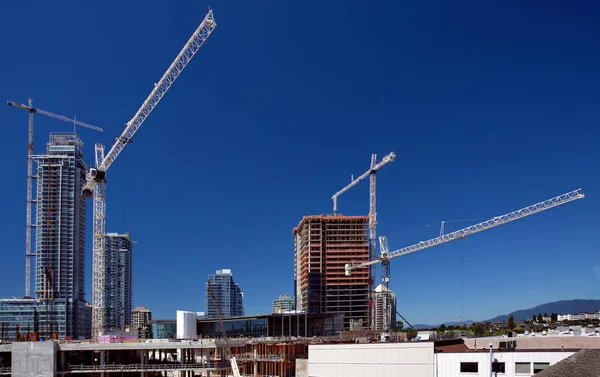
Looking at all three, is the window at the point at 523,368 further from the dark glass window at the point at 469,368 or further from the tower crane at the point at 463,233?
the tower crane at the point at 463,233

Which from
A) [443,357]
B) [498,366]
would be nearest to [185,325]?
[443,357]

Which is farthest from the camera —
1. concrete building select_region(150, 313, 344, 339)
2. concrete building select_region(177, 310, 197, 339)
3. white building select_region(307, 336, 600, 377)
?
concrete building select_region(150, 313, 344, 339)

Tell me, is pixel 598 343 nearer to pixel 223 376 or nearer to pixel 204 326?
pixel 223 376

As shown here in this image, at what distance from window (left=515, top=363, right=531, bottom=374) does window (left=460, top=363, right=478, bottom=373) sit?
3041 millimetres

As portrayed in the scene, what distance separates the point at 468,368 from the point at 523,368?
4156 mm

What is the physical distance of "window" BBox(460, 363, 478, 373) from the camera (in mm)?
44781

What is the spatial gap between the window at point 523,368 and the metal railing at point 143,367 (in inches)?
1798

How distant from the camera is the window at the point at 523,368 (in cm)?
4217

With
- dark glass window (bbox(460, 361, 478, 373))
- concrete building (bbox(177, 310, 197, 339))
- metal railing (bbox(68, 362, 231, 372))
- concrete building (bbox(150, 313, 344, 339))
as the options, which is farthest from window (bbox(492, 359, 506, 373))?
concrete building (bbox(150, 313, 344, 339))

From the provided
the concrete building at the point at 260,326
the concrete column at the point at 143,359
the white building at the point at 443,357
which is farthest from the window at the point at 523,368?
the concrete building at the point at 260,326

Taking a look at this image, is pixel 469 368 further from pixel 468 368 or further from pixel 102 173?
pixel 102 173

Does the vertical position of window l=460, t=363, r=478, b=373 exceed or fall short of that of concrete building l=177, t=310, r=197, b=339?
it exceeds it

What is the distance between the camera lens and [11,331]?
197375mm

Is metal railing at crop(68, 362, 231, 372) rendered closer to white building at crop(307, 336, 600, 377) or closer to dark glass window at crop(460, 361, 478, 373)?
white building at crop(307, 336, 600, 377)
